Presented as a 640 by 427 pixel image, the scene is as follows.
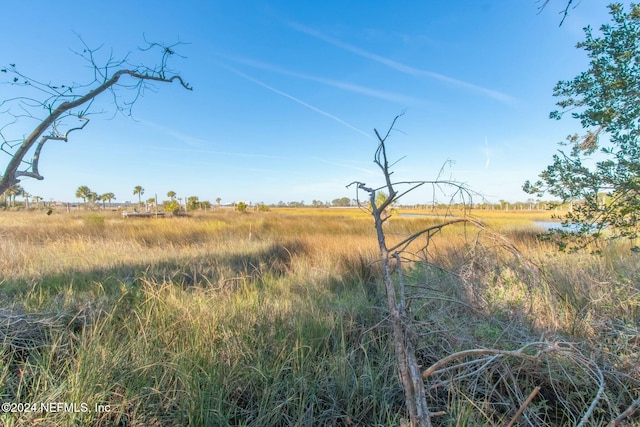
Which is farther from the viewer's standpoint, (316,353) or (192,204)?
(192,204)

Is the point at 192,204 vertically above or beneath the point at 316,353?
above

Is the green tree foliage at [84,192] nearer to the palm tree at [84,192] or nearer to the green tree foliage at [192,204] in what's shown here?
the palm tree at [84,192]

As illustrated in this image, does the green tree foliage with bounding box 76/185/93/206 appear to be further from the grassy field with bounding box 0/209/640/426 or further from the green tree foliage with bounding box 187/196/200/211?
the grassy field with bounding box 0/209/640/426

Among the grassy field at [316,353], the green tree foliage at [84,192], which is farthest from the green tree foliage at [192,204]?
the grassy field at [316,353]

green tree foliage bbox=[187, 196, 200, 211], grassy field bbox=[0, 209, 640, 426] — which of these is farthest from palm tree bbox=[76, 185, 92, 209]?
grassy field bbox=[0, 209, 640, 426]

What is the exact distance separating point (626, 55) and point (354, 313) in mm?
3621

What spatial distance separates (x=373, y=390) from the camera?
2.01 m

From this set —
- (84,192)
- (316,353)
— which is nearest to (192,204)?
(84,192)

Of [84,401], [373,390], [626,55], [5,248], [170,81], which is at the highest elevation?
[626,55]

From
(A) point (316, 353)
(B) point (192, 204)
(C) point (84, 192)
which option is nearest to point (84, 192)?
(C) point (84, 192)

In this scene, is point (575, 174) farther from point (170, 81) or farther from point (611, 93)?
point (170, 81)

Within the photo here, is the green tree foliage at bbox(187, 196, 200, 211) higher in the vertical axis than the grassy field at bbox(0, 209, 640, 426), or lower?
higher

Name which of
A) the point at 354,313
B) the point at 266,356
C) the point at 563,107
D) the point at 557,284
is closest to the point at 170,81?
the point at 266,356

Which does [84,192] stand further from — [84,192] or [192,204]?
[192,204]
